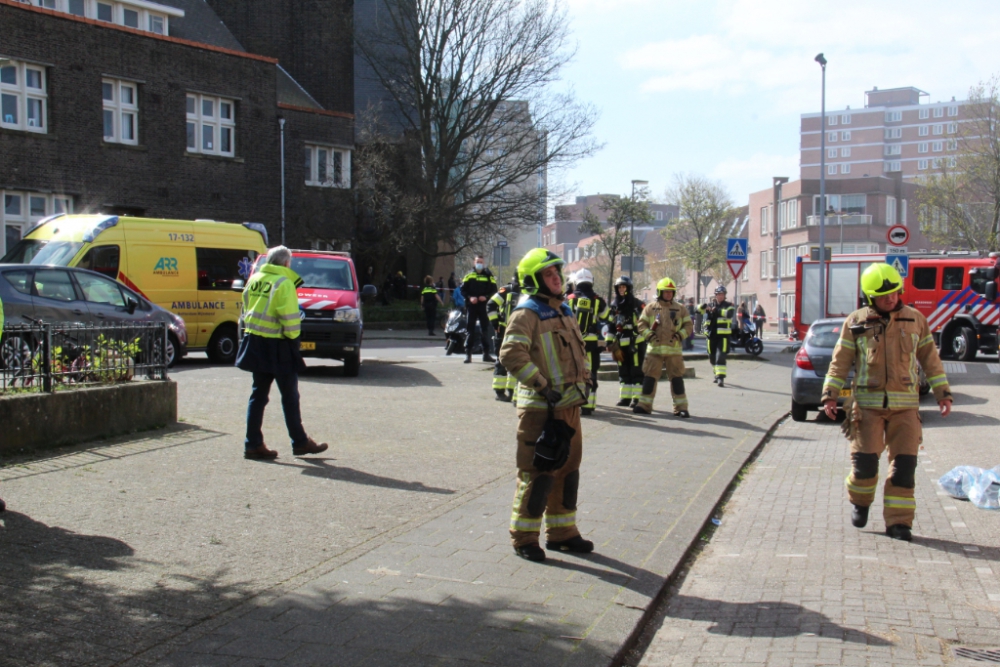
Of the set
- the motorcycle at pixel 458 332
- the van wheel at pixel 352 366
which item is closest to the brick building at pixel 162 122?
the motorcycle at pixel 458 332

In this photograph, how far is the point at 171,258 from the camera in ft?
53.9

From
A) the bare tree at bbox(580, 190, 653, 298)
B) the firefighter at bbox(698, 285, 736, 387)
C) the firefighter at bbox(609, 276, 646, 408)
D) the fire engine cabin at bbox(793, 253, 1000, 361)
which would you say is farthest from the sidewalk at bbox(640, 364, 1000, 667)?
the bare tree at bbox(580, 190, 653, 298)

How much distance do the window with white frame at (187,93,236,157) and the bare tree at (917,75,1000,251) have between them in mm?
29805

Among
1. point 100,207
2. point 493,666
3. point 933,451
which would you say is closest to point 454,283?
point 100,207

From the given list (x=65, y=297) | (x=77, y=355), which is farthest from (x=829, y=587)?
(x=65, y=297)

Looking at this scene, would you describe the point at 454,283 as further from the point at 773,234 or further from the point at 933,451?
the point at 773,234

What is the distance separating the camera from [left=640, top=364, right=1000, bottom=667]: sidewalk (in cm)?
443

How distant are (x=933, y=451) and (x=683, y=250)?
166 feet

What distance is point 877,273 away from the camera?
6500 millimetres

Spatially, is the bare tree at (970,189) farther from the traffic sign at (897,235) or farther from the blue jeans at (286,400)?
the blue jeans at (286,400)

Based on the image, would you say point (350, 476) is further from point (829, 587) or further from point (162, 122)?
point (162, 122)

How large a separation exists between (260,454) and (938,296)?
23.5 meters

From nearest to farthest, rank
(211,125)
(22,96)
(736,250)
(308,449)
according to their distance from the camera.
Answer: (308,449) → (736,250) → (22,96) → (211,125)

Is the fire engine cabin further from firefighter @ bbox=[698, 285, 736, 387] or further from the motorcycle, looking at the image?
the motorcycle
